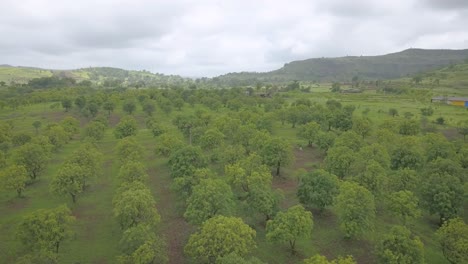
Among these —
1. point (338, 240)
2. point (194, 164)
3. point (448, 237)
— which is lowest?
point (338, 240)

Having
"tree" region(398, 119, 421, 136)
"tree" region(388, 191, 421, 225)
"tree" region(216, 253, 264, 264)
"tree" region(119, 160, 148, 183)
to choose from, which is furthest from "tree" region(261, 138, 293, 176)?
"tree" region(398, 119, 421, 136)

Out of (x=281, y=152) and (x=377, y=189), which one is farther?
(x=281, y=152)

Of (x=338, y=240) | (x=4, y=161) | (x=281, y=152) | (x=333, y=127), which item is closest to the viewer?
(x=338, y=240)

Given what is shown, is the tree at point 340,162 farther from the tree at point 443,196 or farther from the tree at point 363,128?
the tree at point 363,128

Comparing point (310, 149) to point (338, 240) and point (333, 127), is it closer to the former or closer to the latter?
point (333, 127)

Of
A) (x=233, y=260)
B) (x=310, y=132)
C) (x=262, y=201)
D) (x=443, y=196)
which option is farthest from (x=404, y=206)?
(x=310, y=132)

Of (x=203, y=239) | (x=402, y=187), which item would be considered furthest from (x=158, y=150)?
(x=402, y=187)

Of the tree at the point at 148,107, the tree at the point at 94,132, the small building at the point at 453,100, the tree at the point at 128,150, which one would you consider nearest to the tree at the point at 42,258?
the tree at the point at 128,150

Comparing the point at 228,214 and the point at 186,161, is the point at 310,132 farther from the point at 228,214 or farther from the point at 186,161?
the point at 228,214
